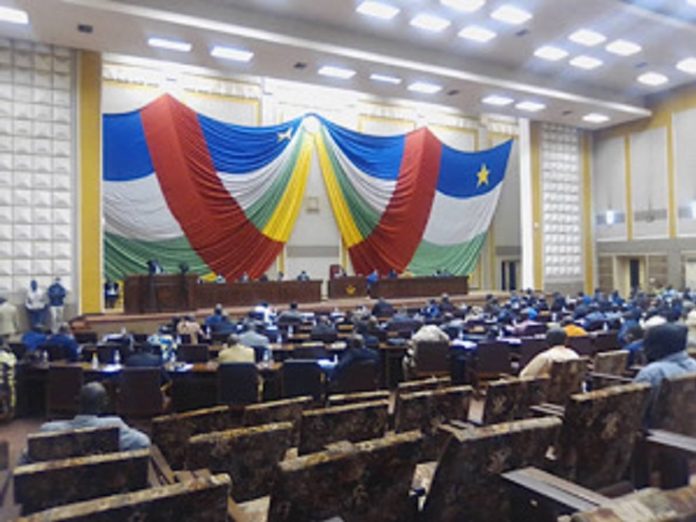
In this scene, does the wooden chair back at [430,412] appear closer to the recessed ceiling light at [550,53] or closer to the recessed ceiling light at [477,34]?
the recessed ceiling light at [477,34]

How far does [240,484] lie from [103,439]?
0.80 meters

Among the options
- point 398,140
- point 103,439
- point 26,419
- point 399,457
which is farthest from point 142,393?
point 398,140

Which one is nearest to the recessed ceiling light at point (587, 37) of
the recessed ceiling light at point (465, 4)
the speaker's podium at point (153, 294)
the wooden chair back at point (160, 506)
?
the recessed ceiling light at point (465, 4)

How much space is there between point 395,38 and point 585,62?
6008mm

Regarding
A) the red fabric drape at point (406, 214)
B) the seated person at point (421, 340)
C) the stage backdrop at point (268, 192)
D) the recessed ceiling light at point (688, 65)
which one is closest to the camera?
the seated person at point (421, 340)

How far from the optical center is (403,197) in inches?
742

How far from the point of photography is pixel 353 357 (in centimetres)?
602

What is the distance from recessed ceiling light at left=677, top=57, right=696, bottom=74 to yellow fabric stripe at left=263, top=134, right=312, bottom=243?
11.5 m

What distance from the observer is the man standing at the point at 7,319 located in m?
11.4

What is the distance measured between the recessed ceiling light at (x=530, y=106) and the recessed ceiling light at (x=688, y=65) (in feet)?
13.2

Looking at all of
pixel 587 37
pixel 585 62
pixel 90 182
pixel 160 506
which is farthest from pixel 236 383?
pixel 585 62

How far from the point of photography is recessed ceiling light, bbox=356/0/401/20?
12414mm

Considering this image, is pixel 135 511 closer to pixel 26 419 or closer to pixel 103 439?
pixel 103 439

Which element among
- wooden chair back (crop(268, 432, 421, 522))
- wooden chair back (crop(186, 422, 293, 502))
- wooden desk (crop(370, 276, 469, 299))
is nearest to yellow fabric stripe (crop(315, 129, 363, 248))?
wooden desk (crop(370, 276, 469, 299))
